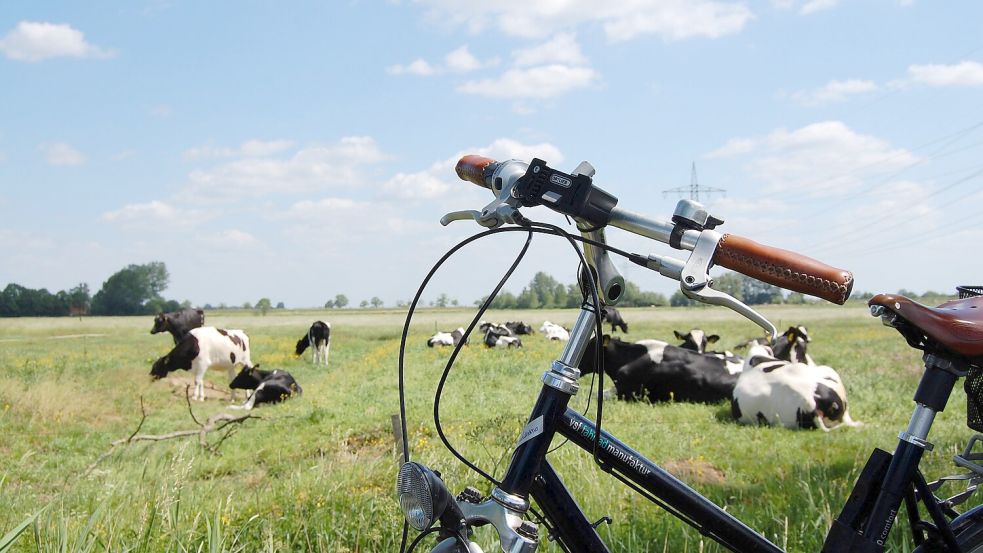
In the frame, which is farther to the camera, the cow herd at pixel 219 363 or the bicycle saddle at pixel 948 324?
the cow herd at pixel 219 363

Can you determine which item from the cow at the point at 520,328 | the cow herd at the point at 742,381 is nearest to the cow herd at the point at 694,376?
the cow herd at the point at 742,381

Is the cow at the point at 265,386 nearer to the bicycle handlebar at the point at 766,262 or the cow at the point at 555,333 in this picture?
the bicycle handlebar at the point at 766,262

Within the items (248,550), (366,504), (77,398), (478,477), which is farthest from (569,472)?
(77,398)

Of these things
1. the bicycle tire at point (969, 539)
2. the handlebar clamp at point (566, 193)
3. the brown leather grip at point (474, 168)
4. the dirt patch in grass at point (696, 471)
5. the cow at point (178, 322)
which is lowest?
the dirt patch in grass at point (696, 471)

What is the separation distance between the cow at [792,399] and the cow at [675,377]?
1.78m

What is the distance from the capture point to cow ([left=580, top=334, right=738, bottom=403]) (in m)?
12.3

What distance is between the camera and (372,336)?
38.1 m

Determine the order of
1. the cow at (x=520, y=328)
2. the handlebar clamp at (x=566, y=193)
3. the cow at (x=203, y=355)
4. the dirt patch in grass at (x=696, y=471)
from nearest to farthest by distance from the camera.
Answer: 1. the handlebar clamp at (x=566, y=193)
2. the dirt patch in grass at (x=696, y=471)
3. the cow at (x=203, y=355)
4. the cow at (x=520, y=328)

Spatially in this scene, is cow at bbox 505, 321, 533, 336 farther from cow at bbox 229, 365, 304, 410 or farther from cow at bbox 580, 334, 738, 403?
cow at bbox 580, 334, 738, 403

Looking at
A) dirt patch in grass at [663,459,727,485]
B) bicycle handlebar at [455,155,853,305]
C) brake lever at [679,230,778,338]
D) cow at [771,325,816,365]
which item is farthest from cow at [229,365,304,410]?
brake lever at [679,230,778,338]

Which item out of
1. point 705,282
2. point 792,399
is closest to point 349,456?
point 792,399

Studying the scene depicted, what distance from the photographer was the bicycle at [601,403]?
194 centimetres

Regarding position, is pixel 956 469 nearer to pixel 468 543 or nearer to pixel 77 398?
pixel 468 543

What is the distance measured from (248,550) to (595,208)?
3.37 meters
